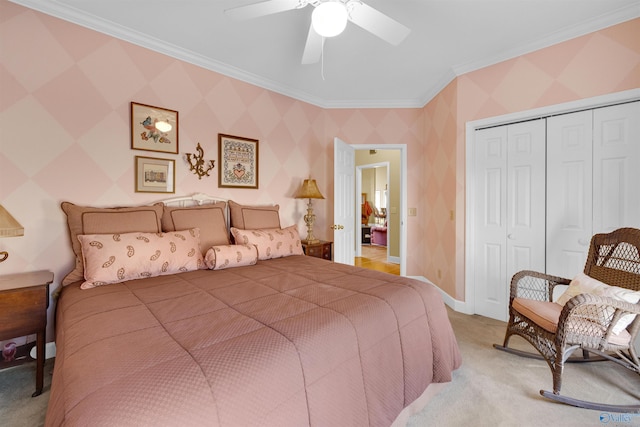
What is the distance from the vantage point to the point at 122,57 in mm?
2432

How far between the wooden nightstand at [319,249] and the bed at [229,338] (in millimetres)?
978

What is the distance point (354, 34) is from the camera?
245cm

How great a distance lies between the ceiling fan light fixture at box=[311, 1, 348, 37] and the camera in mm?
1491

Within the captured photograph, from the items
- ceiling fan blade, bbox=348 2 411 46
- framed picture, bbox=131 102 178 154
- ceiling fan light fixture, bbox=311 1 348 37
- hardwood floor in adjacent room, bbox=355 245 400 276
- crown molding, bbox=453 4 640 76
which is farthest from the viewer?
hardwood floor in adjacent room, bbox=355 245 400 276

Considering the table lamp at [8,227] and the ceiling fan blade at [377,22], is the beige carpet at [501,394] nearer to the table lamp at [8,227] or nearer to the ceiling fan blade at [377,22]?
the table lamp at [8,227]

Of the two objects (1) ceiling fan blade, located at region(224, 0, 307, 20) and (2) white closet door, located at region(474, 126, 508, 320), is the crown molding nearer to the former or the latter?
(2) white closet door, located at region(474, 126, 508, 320)

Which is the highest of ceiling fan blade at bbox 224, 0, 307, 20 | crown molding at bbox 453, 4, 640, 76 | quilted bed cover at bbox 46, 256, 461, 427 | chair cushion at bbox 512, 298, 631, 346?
crown molding at bbox 453, 4, 640, 76

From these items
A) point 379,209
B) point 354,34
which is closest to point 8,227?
point 354,34

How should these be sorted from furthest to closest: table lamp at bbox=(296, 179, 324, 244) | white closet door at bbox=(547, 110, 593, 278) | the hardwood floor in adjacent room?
the hardwood floor in adjacent room < table lamp at bbox=(296, 179, 324, 244) < white closet door at bbox=(547, 110, 593, 278)

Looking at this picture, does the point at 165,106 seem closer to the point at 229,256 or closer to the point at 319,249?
the point at 229,256

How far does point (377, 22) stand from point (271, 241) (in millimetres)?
1844

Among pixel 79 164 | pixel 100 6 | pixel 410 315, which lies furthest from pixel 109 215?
pixel 410 315

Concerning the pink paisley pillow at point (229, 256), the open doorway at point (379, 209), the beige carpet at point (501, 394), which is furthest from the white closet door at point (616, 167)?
the pink paisley pillow at point (229, 256)

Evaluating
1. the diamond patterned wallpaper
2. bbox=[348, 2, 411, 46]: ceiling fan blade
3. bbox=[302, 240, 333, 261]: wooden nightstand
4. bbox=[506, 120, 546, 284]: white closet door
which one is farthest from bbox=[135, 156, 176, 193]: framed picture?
bbox=[506, 120, 546, 284]: white closet door
